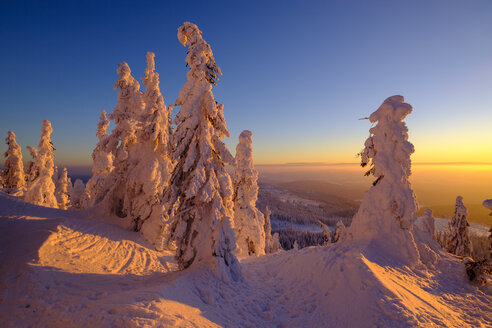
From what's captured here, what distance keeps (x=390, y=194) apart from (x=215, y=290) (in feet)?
36.6

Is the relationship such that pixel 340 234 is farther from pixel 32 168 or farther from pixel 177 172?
pixel 32 168

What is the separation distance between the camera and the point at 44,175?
84.5 feet

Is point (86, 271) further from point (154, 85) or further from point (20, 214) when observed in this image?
point (154, 85)

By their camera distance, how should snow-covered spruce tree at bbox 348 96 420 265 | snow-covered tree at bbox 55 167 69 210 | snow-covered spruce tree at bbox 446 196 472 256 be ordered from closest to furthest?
1. snow-covered spruce tree at bbox 348 96 420 265
2. snow-covered spruce tree at bbox 446 196 472 256
3. snow-covered tree at bbox 55 167 69 210

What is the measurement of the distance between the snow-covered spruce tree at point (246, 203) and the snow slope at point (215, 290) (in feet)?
30.3

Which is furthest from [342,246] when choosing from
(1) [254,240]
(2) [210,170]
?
(1) [254,240]

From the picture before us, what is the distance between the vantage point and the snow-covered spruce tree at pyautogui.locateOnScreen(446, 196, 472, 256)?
77.1ft

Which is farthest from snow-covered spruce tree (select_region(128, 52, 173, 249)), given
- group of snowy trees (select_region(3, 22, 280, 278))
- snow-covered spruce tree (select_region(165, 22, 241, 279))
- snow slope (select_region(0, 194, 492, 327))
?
snow-covered spruce tree (select_region(165, 22, 241, 279))

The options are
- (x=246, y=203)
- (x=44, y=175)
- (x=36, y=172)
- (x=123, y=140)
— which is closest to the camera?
(x=123, y=140)

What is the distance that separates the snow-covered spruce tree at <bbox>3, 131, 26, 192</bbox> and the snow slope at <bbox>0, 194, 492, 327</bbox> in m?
25.9

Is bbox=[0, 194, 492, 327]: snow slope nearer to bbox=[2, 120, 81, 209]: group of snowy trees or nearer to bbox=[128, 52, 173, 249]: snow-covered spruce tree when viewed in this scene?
bbox=[128, 52, 173, 249]: snow-covered spruce tree

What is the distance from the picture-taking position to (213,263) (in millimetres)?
9898

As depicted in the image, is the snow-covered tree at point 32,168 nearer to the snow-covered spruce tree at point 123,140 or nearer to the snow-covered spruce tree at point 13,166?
the snow-covered spruce tree at point 13,166

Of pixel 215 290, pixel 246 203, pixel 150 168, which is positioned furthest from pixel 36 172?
pixel 215 290
